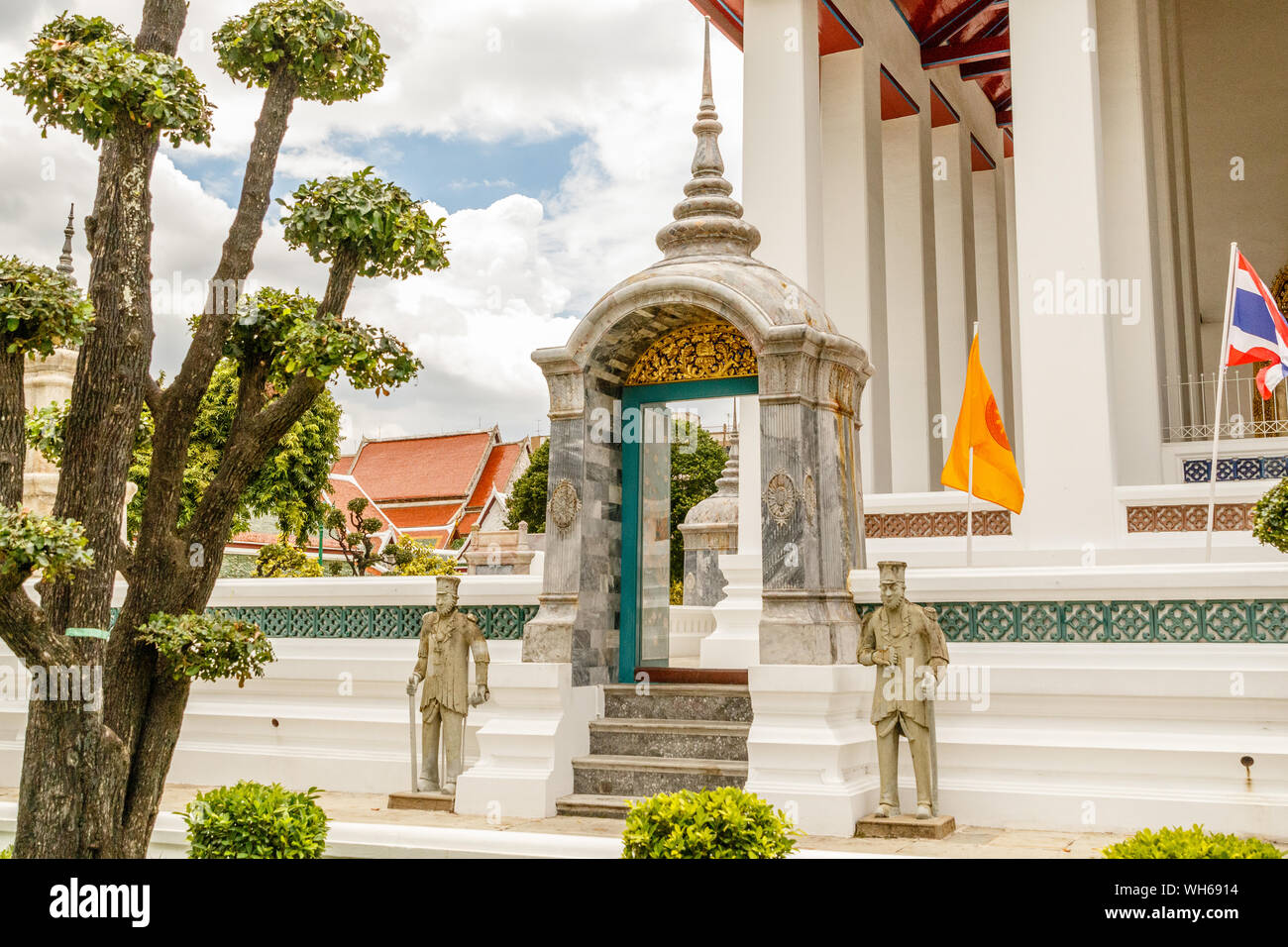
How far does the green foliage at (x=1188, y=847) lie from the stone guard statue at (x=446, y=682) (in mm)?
4951

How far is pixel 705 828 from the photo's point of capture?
450 centimetres

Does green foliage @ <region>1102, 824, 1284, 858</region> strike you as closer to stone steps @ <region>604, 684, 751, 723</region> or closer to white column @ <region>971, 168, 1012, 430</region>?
stone steps @ <region>604, 684, 751, 723</region>

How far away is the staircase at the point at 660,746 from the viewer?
7777 millimetres

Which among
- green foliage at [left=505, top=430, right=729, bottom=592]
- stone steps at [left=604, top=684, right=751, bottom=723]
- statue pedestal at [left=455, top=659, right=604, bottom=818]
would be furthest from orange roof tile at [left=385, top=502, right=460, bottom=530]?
statue pedestal at [left=455, top=659, right=604, bottom=818]

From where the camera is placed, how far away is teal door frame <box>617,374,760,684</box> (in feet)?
29.1

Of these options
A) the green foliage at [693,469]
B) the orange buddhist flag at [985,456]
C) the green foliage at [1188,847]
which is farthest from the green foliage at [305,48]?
the green foliage at [693,469]

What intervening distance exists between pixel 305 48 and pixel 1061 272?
7.48 m

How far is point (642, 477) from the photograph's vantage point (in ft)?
30.2

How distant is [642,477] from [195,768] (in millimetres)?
4445

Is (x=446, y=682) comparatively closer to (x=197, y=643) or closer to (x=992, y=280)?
(x=197, y=643)

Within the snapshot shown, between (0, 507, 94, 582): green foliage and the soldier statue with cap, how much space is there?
14.7ft

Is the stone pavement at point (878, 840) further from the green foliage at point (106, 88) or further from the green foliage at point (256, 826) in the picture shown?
the green foliage at point (106, 88)
